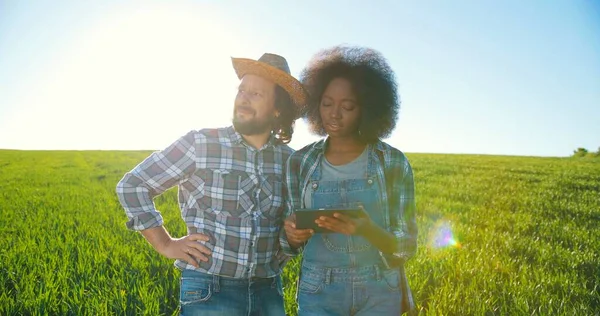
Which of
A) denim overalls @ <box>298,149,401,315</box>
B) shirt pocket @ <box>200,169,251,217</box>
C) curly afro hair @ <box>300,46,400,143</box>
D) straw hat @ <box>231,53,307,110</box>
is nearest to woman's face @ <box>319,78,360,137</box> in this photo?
curly afro hair @ <box>300,46,400,143</box>

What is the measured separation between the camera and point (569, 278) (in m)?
4.56

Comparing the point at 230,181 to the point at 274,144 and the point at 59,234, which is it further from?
the point at 59,234

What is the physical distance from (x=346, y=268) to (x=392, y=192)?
0.51 metres

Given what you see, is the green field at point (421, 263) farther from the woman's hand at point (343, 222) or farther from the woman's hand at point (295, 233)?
the woman's hand at point (343, 222)

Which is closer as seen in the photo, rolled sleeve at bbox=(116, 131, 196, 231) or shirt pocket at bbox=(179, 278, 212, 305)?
shirt pocket at bbox=(179, 278, 212, 305)

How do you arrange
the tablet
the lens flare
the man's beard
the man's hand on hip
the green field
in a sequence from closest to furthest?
the tablet → the man's hand on hip → the man's beard → the green field → the lens flare

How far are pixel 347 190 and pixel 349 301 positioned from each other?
0.61 metres

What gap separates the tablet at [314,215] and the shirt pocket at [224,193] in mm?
489

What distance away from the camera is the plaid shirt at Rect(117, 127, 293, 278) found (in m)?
2.46

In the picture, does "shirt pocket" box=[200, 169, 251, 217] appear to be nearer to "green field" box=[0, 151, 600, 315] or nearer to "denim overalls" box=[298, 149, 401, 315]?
"denim overalls" box=[298, 149, 401, 315]

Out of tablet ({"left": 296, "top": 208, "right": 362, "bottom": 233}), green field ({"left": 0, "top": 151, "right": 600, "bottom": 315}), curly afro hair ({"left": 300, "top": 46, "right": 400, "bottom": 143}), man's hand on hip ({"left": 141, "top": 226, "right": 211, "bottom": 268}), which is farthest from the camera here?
green field ({"left": 0, "top": 151, "right": 600, "bottom": 315})

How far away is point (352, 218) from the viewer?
2107mm

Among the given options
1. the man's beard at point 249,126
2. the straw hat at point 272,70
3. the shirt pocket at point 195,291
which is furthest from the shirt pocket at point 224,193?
the straw hat at point 272,70

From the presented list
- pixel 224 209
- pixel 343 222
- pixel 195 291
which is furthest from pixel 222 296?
pixel 343 222
